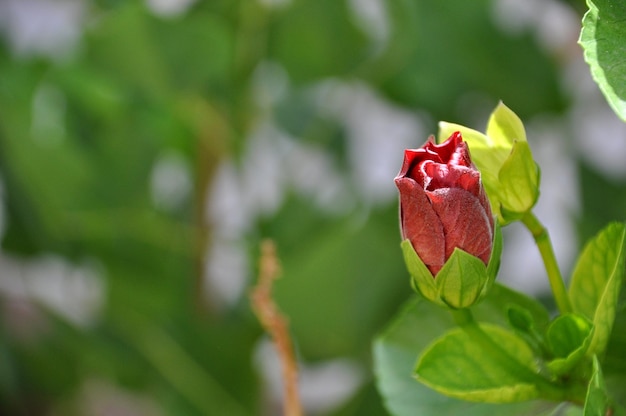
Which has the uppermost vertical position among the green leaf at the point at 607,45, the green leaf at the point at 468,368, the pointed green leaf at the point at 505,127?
the green leaf at the point at 607,45

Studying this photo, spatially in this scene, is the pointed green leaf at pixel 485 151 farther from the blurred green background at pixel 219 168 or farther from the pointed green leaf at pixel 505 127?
the blurred green background at pixel 219 168

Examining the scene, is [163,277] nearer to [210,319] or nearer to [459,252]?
[210,319]

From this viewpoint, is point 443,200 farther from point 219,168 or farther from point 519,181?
point 219,168

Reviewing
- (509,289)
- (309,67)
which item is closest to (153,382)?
(309,67)

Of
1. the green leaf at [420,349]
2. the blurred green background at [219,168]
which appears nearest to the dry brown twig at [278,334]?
the green leaf at [420,349]

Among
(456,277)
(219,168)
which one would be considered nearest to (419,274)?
(456,277)

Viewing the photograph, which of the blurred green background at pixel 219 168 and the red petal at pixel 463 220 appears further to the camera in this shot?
the blurred green background at pixel 219 168
